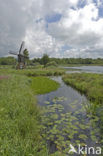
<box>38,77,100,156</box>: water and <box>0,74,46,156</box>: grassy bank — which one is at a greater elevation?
<box>0,74,46,156</box>: grassy bank

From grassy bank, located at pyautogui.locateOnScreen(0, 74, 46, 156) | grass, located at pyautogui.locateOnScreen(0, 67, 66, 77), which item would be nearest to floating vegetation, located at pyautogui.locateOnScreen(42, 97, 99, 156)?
grassy bank, located at pyautogui.locateOnScreen(0, 74, 46, 156)

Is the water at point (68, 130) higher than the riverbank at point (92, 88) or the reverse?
the reverse

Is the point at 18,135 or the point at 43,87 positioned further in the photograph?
the point at 43,87

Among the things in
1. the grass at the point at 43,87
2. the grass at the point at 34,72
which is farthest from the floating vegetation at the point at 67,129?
the grass at the point at 34,72

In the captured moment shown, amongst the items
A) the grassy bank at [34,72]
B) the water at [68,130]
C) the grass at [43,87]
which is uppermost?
the grassy bank at [34,72]

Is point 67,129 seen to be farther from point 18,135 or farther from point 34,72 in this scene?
point 34,72

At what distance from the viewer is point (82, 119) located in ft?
18.8

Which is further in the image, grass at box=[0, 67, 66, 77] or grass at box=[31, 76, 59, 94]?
grass at box=[0, 67, 66, 77]

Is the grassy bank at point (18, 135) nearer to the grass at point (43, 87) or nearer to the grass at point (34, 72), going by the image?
the grass at point (43, 87)

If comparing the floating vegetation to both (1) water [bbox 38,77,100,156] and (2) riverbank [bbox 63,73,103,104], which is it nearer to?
(1) water [bbox 38,77,100,156]

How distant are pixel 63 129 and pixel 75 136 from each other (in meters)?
0.63

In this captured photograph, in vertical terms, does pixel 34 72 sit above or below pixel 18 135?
above

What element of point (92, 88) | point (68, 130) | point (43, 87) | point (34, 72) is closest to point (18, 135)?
point (68, 130)

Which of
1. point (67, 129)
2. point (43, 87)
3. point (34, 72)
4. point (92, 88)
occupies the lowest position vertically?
point (67, 129)
